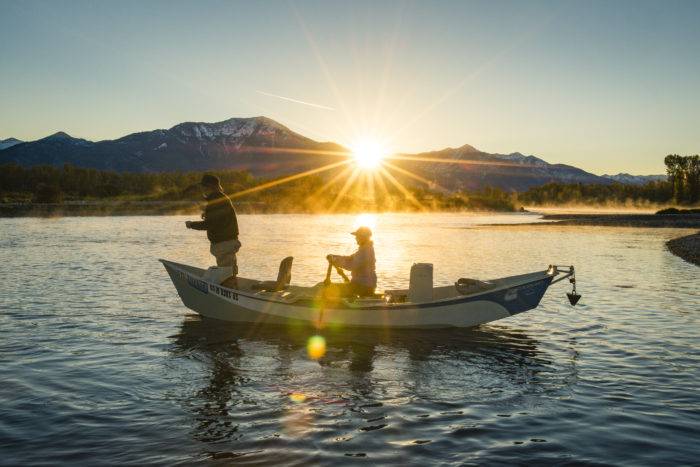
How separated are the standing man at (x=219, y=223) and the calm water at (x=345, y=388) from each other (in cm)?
232

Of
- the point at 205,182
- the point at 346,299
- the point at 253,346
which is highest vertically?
the point at 205,182

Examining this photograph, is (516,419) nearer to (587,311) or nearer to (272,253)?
(587,311)

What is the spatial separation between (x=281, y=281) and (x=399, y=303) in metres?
3.95

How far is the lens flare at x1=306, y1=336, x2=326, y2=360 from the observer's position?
46.3ft

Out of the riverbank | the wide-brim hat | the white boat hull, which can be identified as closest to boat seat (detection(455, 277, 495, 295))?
the white boat hull

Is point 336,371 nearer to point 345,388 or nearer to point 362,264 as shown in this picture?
point 345,388

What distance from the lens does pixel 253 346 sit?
15.0m

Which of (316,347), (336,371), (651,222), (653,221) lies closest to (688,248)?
(316,347)

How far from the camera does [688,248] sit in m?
45.1

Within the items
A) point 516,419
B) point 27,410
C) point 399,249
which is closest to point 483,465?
point 516,419

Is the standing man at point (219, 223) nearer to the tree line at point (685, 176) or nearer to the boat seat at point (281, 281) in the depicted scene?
the boat seat at point (281, 281)

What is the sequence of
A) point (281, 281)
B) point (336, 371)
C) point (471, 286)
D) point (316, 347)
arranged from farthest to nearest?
point (281, 281), point (471, 286), point (316, 347), point (336, 371)

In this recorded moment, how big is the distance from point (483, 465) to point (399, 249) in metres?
42.5

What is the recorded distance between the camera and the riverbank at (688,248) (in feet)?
128
